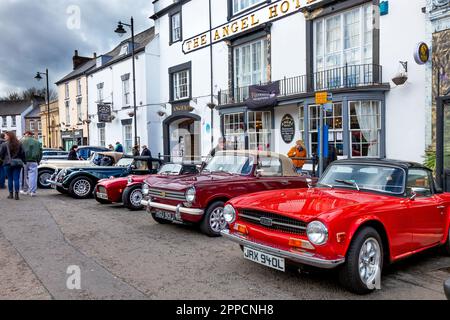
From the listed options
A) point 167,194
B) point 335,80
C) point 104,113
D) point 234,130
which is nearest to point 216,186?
point 167,194

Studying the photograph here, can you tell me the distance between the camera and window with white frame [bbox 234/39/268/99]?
53.6ft

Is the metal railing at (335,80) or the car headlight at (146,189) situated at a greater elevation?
the metal railing at (335,80)

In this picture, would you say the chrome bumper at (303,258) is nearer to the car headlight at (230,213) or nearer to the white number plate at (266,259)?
A: the white number plate at (266,259)

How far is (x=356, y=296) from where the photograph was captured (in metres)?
4.04

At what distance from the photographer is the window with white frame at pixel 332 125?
12.7 meters

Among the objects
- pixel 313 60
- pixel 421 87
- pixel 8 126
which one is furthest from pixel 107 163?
pixel 8 126

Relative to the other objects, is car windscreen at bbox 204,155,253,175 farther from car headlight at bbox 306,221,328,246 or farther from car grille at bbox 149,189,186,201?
car headlight at bbox 306,221,328,246

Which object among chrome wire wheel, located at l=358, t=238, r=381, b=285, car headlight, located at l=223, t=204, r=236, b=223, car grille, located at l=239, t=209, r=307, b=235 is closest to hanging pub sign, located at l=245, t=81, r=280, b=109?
car headlight, located at l=223, t=204, r=236, b=223

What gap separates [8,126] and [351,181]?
67455 millimetres

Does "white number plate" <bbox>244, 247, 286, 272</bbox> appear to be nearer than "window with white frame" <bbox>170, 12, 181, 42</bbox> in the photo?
Yes

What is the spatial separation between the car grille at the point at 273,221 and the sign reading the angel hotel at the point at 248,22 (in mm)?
11093

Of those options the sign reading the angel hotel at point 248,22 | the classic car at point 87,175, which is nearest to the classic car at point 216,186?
the classic car at point 87,175

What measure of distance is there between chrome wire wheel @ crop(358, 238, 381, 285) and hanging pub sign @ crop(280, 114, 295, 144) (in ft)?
35.3

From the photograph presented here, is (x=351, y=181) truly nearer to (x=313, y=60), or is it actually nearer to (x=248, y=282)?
(x=248, y=282)
